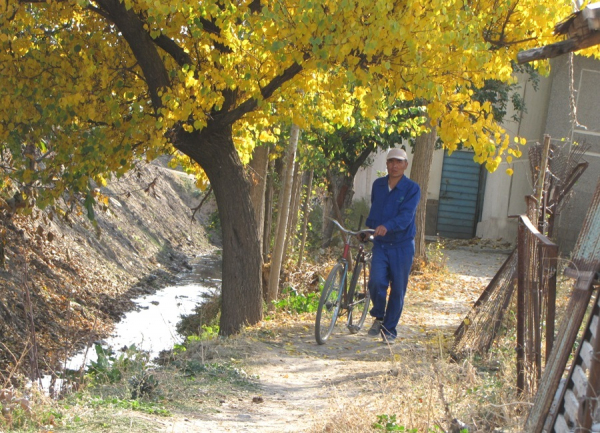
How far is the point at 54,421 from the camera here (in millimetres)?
4980

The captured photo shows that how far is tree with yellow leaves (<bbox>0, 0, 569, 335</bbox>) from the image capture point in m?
6.97

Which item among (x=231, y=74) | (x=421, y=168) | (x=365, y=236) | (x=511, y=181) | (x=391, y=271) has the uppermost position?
(x=231, y=74)

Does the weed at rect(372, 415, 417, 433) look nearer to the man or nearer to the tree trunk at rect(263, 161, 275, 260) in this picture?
the man

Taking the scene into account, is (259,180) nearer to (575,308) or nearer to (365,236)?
(365,236)

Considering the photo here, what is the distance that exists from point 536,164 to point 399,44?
1.80 meters

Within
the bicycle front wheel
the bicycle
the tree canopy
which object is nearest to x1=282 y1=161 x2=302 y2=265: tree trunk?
the tree canopy

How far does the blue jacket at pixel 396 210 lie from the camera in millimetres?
8172

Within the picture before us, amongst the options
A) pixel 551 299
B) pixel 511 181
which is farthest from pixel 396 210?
pixel 511 181

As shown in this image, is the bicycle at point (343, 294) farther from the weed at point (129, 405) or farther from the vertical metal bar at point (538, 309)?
the vertical metal bar at point (538, 309)

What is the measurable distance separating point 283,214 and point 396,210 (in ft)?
8.97

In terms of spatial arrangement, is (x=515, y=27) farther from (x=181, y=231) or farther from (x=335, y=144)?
(x=181, y=231)

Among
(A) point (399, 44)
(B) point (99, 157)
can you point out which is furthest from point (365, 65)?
(B) point (99, 157)

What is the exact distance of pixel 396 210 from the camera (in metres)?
8.27

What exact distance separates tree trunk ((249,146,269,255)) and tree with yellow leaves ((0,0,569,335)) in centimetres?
107
